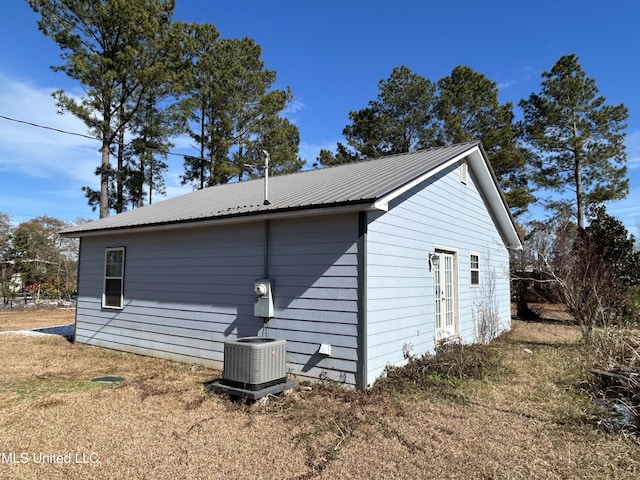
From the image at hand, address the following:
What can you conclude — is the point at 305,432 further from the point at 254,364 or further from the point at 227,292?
the point at 227,292

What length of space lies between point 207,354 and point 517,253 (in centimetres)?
1362

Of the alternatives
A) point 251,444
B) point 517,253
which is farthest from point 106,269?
point 517,253

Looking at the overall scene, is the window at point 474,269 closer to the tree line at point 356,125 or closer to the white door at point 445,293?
the white door at point 445,293

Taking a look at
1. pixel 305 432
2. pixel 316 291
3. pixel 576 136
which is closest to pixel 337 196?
pixel 316 291

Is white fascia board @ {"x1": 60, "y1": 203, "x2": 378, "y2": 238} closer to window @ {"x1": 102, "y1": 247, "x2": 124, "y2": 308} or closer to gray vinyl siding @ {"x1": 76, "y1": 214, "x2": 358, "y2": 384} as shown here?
gray vinyl siding @ {"x1": 76, "y1": 214, "x2": 358, "y2": 384}

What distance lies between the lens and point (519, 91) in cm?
2153

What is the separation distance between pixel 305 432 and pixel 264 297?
2371mm

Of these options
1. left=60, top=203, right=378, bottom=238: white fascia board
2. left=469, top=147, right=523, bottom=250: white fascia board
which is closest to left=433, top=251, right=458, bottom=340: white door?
left=469, top=147, right=523, bottom=250: white fascia board

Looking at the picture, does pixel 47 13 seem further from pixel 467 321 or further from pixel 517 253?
pixel 517 253

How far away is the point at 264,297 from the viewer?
608cm

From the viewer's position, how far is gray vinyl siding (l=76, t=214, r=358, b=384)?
549 cm

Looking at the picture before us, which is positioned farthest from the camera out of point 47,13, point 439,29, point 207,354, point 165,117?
point 165,117

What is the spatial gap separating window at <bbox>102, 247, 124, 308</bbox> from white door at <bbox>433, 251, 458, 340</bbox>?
21.5ft

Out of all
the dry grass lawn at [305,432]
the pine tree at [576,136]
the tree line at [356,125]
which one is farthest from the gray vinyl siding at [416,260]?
the pine tree at [576,136]
